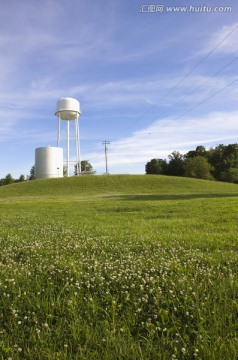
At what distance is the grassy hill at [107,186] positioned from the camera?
6644cm

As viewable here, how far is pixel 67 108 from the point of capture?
312ft

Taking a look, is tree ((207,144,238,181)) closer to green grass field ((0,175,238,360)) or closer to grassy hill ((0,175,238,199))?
grassy hill ((0,175,238,199))

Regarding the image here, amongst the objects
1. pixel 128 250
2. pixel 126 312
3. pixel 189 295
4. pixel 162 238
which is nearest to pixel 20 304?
pixel 126 312

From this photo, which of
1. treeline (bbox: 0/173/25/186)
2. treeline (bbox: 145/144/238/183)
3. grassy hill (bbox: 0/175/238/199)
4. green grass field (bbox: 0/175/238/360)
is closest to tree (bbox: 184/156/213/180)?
treeline (bbox: 145/144/238/183)

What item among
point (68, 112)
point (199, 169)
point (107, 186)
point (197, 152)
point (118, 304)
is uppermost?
point (68, 112)

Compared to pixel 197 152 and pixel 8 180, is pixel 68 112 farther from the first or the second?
pixel 197 152

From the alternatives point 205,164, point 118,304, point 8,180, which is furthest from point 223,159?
point 118,304

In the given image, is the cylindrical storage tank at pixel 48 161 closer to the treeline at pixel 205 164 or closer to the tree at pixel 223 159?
the treeline at pixel 205 164

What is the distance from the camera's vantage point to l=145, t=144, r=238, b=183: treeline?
107 meters

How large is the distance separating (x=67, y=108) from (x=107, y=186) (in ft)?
111

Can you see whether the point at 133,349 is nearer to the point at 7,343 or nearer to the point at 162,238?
the point at 7,343

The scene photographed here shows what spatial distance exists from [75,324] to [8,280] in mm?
1569

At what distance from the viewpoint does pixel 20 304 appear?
13.7 ft

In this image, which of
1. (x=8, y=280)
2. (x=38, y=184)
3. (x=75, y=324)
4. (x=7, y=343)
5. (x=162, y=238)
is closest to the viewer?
(x=7, y=343)
